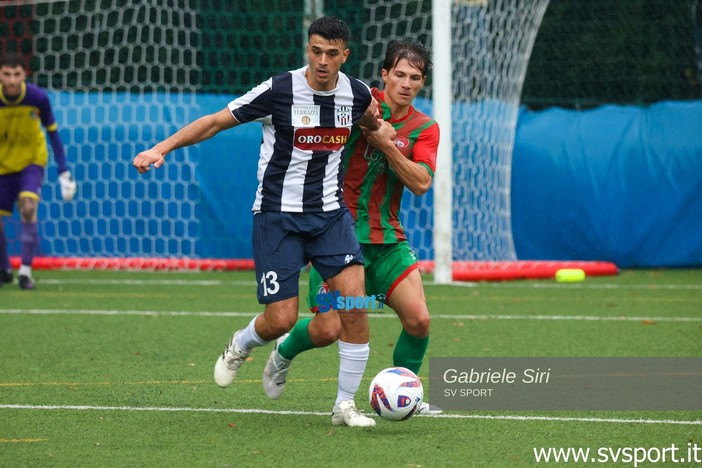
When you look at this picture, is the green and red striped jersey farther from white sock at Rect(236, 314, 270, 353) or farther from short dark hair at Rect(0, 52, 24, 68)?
short dark hair at Rect(0, 52, 24, 68)

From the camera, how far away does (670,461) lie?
489 centimetres

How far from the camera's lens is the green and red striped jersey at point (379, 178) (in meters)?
6.18

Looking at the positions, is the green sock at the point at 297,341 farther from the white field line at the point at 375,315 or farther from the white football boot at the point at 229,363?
the white field line at the point at 375,315

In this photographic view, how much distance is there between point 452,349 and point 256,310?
8.57 ft

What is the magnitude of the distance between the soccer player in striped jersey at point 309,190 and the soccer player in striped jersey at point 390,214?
9.3 inches

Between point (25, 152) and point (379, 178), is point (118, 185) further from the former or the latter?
point (379, 178)

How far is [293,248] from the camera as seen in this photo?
5805 mm

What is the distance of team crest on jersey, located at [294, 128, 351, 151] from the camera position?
18.9 feet

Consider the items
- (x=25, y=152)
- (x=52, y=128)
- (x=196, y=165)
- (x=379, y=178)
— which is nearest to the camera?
(x=379, y=178)

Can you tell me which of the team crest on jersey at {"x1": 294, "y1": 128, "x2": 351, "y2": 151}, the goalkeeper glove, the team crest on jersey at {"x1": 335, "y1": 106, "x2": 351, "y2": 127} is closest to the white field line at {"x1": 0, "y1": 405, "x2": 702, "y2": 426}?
the team crest on jersey at {"x1": 294, "y1": 128, "x2": 351, "y2": 151}

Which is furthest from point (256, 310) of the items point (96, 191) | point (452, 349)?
point (96, 191)

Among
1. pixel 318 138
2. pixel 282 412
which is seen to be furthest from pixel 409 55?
pixel 282 412

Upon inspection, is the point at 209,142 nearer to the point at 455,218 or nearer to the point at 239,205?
the point at 239,205

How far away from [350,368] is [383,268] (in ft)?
2.08
